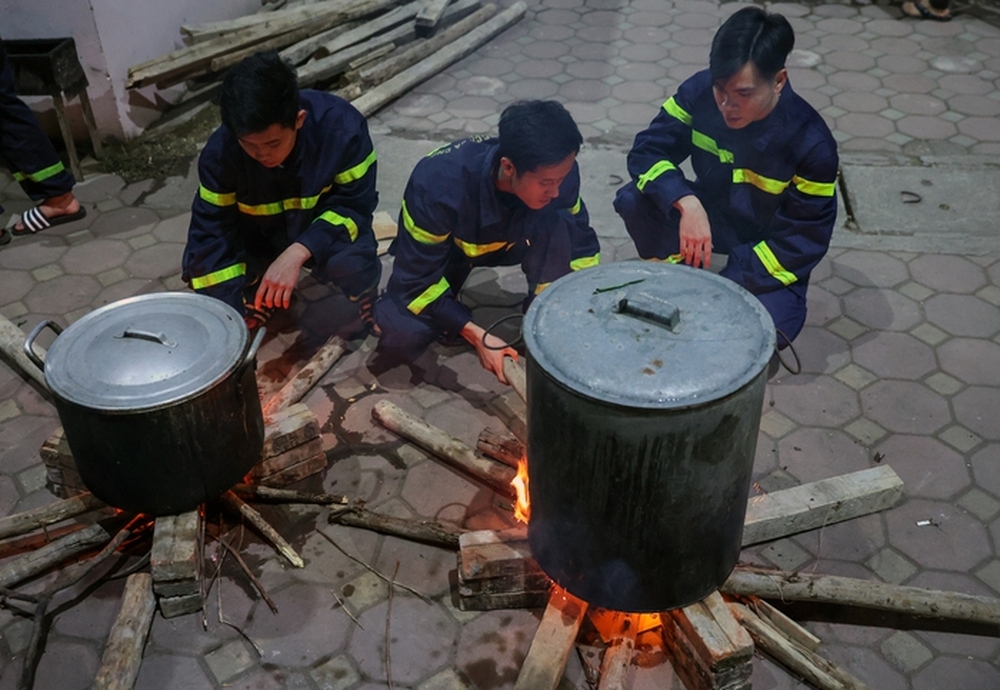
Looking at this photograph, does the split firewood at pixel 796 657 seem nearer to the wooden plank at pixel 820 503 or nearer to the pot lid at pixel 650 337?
the wooden plank at pixel 820 503

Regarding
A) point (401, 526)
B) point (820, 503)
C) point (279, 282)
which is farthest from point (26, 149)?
point (820, 503)

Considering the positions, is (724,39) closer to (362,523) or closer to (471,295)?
(471,295)

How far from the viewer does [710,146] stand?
14.4 feet

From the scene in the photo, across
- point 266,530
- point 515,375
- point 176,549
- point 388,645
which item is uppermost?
point 515,375

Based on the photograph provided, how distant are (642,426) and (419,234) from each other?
1.90 m

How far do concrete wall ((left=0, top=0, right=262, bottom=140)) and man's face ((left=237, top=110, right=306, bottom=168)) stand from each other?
9.47 ft

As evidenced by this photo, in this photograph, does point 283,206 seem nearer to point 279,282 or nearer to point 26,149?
point 279,282

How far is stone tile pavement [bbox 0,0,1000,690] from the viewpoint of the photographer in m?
3.12

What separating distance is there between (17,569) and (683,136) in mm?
3588

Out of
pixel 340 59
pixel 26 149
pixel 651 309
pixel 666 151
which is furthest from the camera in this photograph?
pixel 340 59

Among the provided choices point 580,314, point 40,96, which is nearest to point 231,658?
point 580,314

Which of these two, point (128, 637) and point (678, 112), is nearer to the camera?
point (128, 637)

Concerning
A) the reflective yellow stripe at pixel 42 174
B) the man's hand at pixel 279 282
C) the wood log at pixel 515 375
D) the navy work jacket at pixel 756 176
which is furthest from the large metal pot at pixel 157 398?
the reflective yellow stripe at pixel 42 174

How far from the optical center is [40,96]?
20.0 ft
